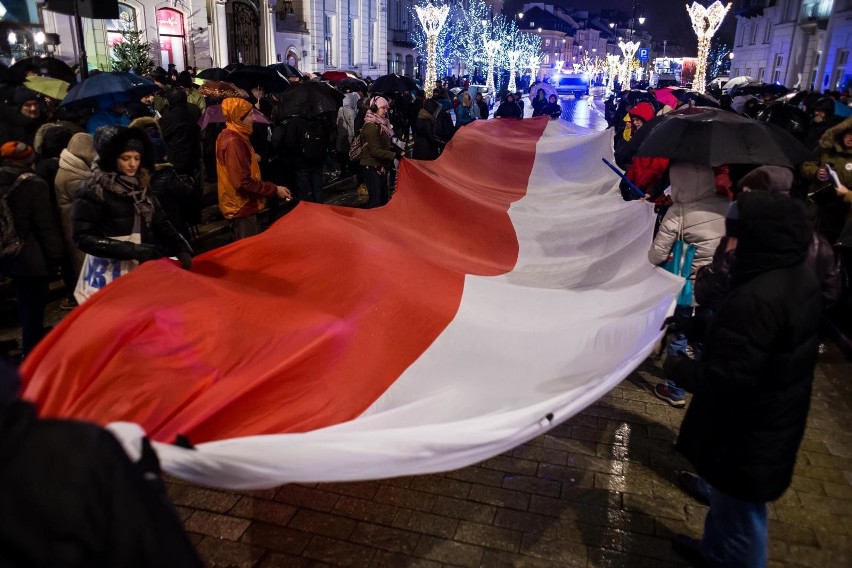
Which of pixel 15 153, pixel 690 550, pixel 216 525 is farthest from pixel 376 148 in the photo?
pixel 690 550

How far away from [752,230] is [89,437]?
2.66 meters

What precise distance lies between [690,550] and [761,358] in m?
1.32

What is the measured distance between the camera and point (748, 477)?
3.04 m

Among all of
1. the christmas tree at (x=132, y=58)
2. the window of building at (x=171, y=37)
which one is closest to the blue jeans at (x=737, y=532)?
the christmas tree at (x=132, y=58)

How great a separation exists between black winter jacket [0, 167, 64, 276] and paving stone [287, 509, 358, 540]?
324cm

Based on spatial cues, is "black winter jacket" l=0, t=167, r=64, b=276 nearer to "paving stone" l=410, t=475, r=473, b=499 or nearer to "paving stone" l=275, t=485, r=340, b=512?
"paving stone" l=275, t=485, r=340, b=512

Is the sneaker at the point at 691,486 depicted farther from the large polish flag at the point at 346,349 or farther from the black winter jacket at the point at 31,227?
the black winter jacket at the point at 31,227

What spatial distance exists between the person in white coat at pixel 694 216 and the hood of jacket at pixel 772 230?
185cm

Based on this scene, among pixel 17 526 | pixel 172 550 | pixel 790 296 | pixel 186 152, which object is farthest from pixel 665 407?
pixel 186 152

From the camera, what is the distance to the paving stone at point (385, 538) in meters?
3.64

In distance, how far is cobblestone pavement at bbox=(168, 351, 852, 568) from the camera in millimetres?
3598

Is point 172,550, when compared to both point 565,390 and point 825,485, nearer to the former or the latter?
point 565,390

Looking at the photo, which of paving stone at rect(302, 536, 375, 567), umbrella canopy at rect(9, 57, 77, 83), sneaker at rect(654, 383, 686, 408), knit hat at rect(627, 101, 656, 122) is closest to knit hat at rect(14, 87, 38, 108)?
umbrella canopy at rect(9, 57, 77, 83)

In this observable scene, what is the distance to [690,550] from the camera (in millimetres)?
3570
